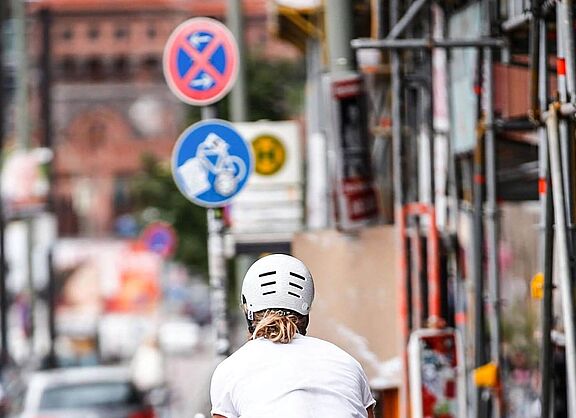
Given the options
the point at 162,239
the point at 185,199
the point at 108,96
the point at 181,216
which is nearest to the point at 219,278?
the point at 162,239

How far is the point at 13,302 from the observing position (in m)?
66.7

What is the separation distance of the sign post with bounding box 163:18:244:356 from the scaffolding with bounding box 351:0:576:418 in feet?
4.64

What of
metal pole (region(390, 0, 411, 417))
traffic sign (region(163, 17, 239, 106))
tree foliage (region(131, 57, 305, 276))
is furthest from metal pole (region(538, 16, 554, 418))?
tree foliage (region(131, 57, 305, 276))

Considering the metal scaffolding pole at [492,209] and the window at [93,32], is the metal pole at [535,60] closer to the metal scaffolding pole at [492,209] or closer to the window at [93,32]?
the metal scaffolding pole at [492,209]

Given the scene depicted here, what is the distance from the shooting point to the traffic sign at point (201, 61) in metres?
13.4

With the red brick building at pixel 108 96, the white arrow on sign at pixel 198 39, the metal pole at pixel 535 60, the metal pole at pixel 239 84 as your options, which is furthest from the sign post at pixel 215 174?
the red brick building at pixel 108 96

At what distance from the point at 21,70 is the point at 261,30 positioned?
47.7 metres

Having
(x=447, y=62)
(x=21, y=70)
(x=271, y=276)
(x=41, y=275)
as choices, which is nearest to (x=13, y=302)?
(x=41, y=275)

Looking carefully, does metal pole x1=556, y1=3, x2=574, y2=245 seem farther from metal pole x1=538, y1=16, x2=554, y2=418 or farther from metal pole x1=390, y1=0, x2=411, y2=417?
metal pole x1=390, y1=0, x2=411, y2=417

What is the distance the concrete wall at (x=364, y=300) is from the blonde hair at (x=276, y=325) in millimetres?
5691

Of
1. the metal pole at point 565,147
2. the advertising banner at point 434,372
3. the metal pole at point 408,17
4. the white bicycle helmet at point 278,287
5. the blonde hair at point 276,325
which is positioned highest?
the metal pole at point 408,17

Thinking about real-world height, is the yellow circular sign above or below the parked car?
above

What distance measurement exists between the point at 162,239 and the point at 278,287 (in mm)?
32196

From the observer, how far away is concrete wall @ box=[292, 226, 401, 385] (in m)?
11.3
